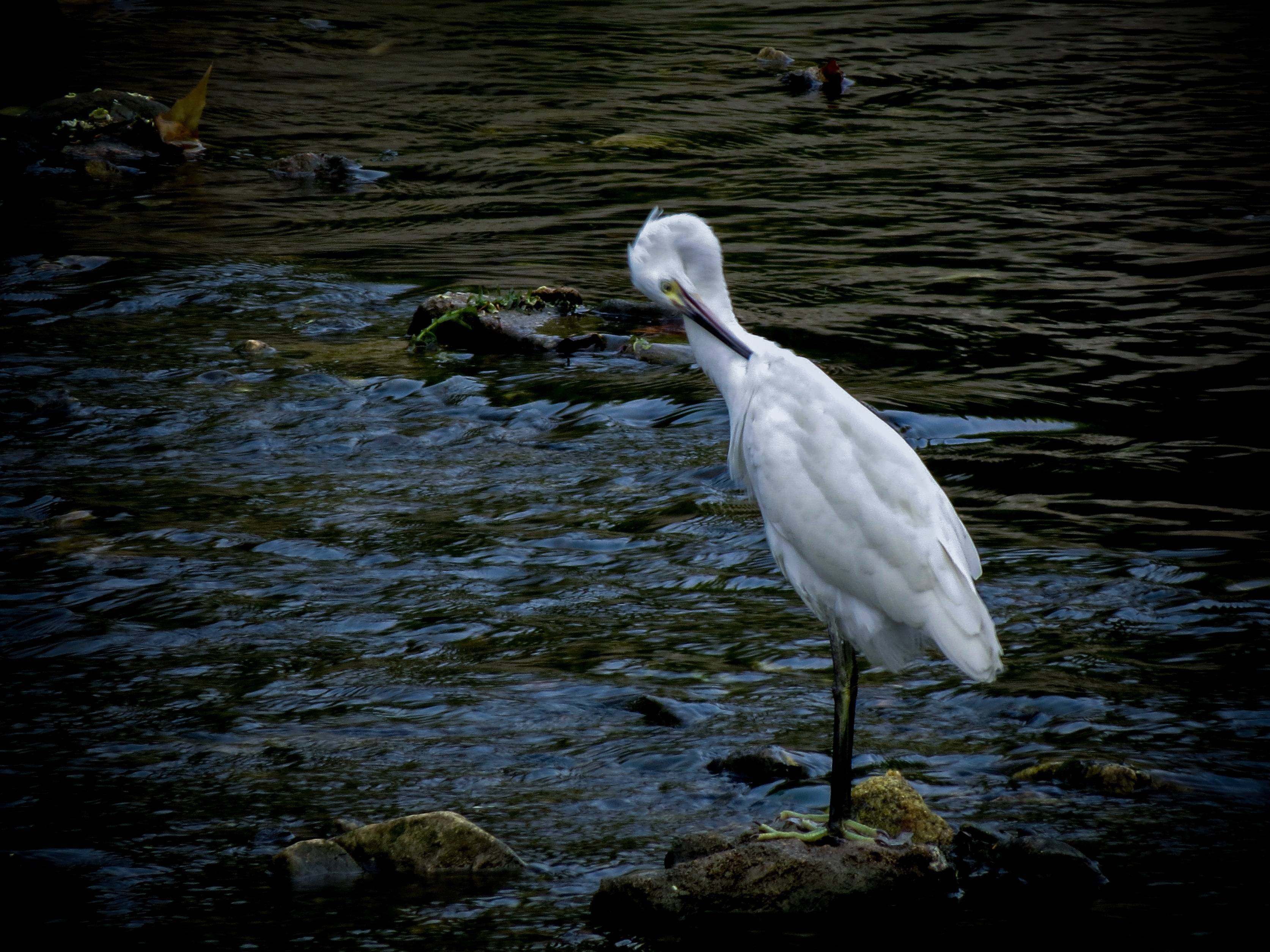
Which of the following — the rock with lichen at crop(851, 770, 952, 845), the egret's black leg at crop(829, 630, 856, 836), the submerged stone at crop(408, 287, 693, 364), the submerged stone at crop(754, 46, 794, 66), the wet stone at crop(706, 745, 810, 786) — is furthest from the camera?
the submerged stone at crop(754, 46, 794, 66)

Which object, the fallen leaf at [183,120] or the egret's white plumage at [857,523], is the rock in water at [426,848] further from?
the fallen leaf at [183,120]

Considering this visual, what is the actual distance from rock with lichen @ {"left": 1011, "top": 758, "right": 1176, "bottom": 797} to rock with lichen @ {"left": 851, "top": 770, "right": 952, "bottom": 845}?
0.37 m

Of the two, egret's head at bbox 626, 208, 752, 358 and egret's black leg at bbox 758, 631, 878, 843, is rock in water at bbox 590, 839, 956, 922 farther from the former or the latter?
egret's head at bbox 626, 208, 752, 358

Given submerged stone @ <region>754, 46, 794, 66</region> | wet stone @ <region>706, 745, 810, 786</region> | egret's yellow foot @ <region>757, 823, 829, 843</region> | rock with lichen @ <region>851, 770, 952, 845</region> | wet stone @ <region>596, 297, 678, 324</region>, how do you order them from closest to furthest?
egret's yellow foot @ <region>757, 823, 829, 843</region> < rock with lichen @ <region>851, 770, 952, 845</region> < wet stone @ <region>706, 745, 810, 786</region> < wet stone @ <region>596, 297, 678, 324</region> < submerged stone @ <region>754, 46, 794, 66</region>

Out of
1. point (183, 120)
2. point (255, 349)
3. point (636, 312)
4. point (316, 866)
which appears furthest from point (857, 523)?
point (183, 120)

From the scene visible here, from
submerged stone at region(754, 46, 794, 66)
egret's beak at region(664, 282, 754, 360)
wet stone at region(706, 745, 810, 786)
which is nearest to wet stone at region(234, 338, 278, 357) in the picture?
egret's beak at region(664, 282, 754, 360)

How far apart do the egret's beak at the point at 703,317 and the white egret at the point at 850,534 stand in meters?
0.16

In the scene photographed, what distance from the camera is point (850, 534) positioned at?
3.71 metres

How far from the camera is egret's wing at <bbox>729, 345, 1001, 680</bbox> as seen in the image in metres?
3.60

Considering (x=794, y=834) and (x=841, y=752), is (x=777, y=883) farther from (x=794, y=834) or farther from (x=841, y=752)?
(x=841, y=752)

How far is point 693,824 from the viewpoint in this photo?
11.8 ft

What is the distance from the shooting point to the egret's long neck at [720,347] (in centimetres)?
433

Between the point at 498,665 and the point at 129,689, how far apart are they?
3.94 feet

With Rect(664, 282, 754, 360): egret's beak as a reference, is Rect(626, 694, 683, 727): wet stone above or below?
below
